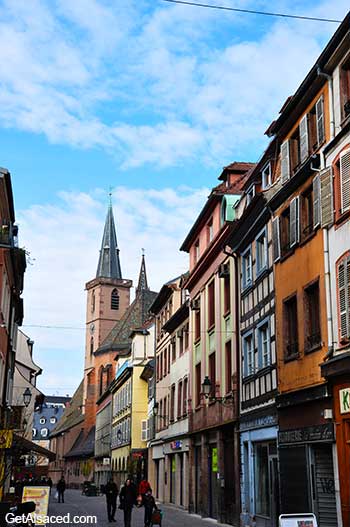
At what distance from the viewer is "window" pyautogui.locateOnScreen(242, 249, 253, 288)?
83.3 ft

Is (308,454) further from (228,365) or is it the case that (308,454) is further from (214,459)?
(214,459)

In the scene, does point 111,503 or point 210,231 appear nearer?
point 111,503

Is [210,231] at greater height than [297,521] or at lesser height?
greater

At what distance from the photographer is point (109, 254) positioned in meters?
128

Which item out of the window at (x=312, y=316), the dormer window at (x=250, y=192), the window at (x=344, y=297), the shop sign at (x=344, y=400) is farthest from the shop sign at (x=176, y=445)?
the window at (x=344, y=297)

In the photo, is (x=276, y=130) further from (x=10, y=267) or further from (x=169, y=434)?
(x=169, y=434)

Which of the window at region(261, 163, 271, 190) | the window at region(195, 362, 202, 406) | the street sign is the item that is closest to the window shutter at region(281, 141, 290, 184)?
the window at region(261, 163, 271, 190)

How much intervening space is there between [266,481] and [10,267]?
1258cm

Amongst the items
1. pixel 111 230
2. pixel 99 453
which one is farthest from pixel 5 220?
pixel 111 230

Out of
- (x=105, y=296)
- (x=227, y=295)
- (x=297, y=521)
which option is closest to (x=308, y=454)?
(x=297, y=521)

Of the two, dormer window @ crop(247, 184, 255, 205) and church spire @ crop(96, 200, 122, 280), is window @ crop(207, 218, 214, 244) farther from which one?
church spire @ crop(96, 200, 122, 280)

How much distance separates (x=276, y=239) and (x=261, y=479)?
7.79 metres

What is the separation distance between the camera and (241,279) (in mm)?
26531

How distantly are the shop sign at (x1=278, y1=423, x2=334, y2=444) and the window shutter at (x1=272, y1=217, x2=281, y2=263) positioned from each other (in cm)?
508
